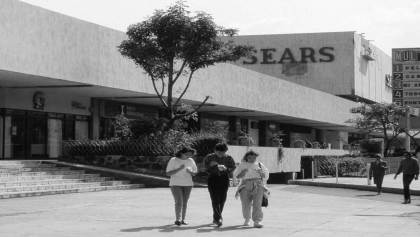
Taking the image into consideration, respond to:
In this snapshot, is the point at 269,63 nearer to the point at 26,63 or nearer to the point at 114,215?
the point at 26,63

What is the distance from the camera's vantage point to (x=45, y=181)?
23.3 m

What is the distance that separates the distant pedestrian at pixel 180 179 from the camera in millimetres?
13430

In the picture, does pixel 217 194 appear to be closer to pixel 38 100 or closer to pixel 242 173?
pixel 242 173

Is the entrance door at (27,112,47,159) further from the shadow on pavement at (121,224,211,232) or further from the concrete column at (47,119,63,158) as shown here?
Result: the shadow on pavement at (121,224,211,232)

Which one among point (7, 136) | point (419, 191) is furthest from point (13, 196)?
point (419, 191)

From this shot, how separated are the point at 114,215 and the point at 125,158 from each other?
12.9 meters

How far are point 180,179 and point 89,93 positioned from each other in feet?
68.4

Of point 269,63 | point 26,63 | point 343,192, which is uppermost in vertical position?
point 269,63

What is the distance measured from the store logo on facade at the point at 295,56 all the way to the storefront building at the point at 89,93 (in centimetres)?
1214

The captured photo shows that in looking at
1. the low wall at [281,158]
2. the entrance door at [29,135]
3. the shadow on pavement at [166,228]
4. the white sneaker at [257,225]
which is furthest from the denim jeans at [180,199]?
the entrance door at [29,135]

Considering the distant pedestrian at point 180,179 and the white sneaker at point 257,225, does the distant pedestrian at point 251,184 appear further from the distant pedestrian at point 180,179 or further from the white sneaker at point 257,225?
the distant pedestrian at point 180,179

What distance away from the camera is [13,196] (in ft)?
66.7

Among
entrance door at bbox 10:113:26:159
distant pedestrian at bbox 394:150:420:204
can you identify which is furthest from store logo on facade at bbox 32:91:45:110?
distant pedestrian at bbox 394:150:420:204

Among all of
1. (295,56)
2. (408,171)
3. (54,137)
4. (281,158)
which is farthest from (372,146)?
(408,171)
